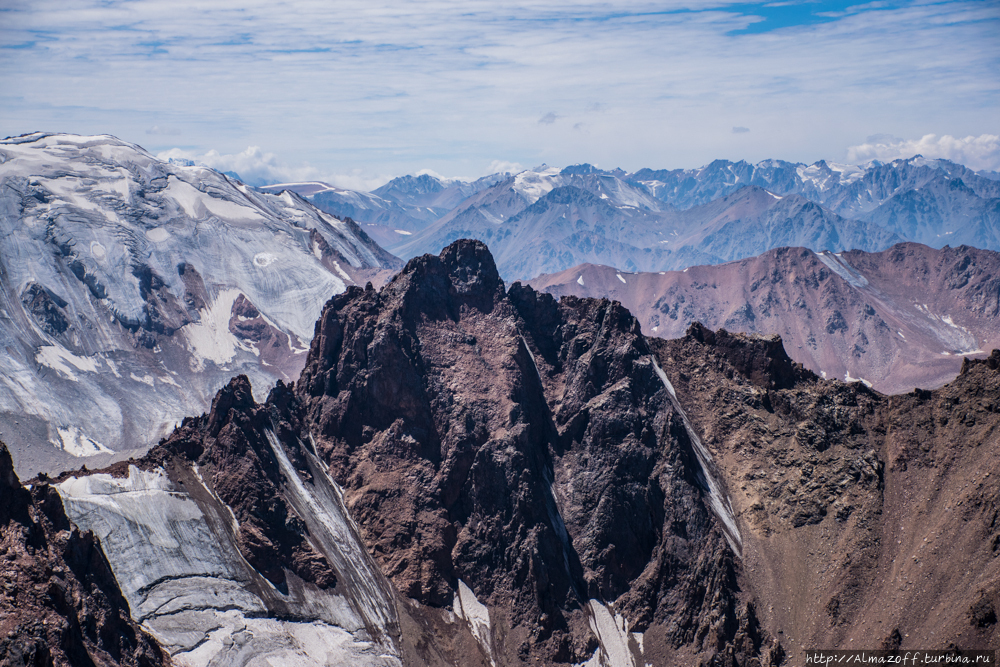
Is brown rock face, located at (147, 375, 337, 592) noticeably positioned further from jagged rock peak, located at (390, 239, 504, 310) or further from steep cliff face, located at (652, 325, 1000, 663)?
steep cliff face, located at (652, 325, 1000, 663)

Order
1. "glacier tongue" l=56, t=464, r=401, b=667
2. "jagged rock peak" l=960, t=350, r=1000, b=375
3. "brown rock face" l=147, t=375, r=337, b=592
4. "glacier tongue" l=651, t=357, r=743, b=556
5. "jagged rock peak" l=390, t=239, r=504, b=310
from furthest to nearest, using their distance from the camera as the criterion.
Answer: "jagged rock peak" l=390, t=239, r=504, b=310 < "glacier tongue" l=651, t=357, r=743, b=556 < "jagged rock peak" l=960, t=350, r=1000, b=375 < "brown rock face" l=147, t=375, r=337, b=592 < "glacier tongue" l=56, t=464, r=401, b=667

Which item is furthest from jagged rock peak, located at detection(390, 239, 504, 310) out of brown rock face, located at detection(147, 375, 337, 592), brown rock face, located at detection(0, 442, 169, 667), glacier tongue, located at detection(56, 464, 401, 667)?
brown rock face, located at detection(0, 442, 169, 667)

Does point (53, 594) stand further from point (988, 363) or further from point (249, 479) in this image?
point (988, 363)

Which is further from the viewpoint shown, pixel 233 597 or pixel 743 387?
pixel 743 387

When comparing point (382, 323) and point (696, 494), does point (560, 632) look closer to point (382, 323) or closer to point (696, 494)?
point (696, 494)

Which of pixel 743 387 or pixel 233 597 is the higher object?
pixel 743 387

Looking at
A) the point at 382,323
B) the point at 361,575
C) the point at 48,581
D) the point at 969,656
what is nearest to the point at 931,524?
the point at 969,656

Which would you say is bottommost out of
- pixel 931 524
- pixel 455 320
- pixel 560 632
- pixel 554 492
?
pixel 560 632

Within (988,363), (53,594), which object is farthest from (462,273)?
(53,594)
